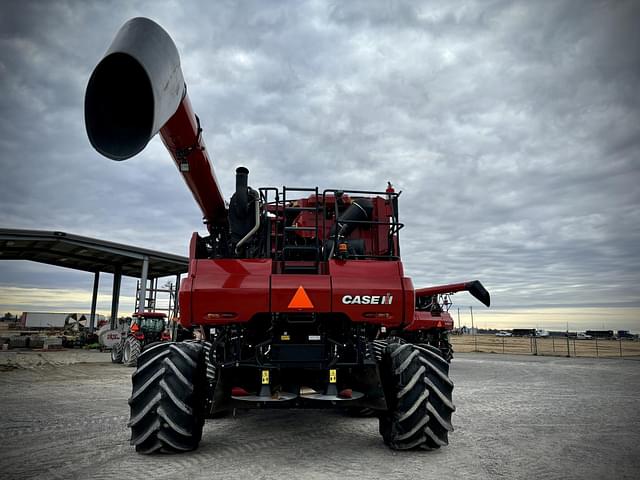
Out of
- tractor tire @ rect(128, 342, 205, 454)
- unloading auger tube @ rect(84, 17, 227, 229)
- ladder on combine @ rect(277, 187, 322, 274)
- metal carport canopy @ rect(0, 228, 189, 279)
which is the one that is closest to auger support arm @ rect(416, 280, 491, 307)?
ladder on combine @ rect(277, 187, 322, 274)

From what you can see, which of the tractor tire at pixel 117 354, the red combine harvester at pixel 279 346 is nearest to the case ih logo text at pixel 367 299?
the red combine harvester at pixel 279 346

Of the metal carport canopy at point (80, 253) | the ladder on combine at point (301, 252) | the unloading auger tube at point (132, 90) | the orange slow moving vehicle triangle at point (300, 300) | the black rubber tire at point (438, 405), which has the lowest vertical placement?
the black rubber tire at point (438, 405)

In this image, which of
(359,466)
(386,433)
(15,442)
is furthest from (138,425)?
(386,433)

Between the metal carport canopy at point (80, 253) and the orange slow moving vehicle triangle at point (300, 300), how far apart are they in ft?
72.3

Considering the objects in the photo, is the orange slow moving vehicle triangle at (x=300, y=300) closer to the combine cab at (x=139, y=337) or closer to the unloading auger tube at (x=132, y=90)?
the unloading auger tube at (x=132, y=90)

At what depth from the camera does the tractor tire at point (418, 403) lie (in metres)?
4.90

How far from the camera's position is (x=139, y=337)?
18.3 metres

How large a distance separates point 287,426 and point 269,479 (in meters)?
2.44

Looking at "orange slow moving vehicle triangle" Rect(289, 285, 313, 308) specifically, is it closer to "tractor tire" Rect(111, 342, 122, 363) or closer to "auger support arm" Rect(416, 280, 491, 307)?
"auger support arm" Rect(416, 280, 491, 307)

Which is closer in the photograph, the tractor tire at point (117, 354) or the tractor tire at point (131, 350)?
the tractor tire at point (131, 350)

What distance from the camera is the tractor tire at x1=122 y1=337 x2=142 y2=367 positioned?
17875 mm

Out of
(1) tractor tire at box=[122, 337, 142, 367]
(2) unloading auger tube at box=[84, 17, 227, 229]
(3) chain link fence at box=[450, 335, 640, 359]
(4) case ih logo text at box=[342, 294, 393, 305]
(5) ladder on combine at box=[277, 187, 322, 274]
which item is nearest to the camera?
(2) unloading auger tube at box=[84, 17, 227, 229]

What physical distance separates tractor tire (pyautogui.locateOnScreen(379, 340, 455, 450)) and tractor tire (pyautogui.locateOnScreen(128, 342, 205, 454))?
2.21 metres

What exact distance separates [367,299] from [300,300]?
2.49 feet
